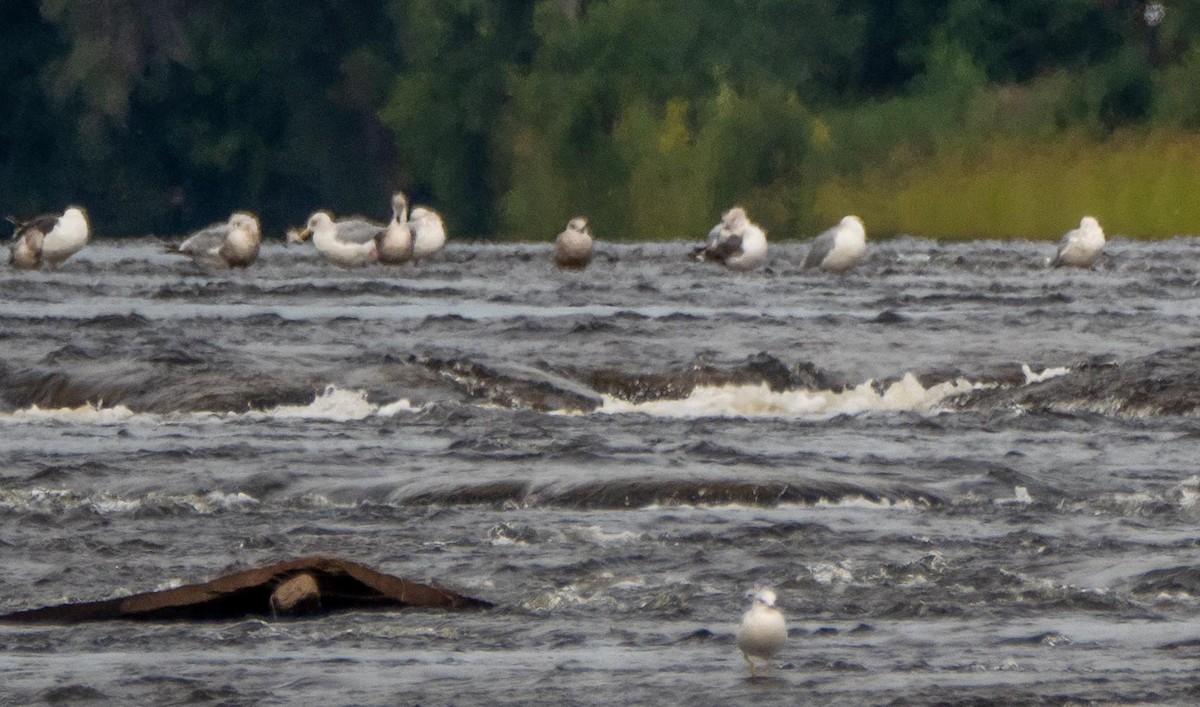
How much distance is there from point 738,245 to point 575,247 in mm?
1566

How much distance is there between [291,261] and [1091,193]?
10.3m

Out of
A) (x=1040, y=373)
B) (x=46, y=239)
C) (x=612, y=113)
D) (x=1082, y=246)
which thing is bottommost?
(x=1040, y=373)

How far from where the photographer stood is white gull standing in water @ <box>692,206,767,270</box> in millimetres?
26062

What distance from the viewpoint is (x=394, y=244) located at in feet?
88.5

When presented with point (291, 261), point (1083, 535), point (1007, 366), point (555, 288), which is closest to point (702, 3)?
point (291, 261)

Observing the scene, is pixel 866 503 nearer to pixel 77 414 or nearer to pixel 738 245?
pixel 77 414

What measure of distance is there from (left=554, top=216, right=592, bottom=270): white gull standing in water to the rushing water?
18.1ft

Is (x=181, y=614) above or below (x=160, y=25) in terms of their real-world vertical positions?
below

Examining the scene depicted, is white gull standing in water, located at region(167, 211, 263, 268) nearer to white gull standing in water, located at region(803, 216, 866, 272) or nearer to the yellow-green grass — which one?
white gull standing in water, located at region(803, 216, 866, 272)

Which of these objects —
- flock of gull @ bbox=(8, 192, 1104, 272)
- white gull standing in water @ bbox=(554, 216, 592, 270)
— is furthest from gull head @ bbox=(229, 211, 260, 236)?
white gull standing in water @ bbox=(554, 216, 592, 270)

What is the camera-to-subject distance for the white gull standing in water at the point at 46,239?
86.5 feet

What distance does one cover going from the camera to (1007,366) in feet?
50.9

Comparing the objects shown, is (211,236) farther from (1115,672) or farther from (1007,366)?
(1115,672)

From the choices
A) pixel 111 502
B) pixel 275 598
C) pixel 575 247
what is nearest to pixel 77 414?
pixel 111 502
